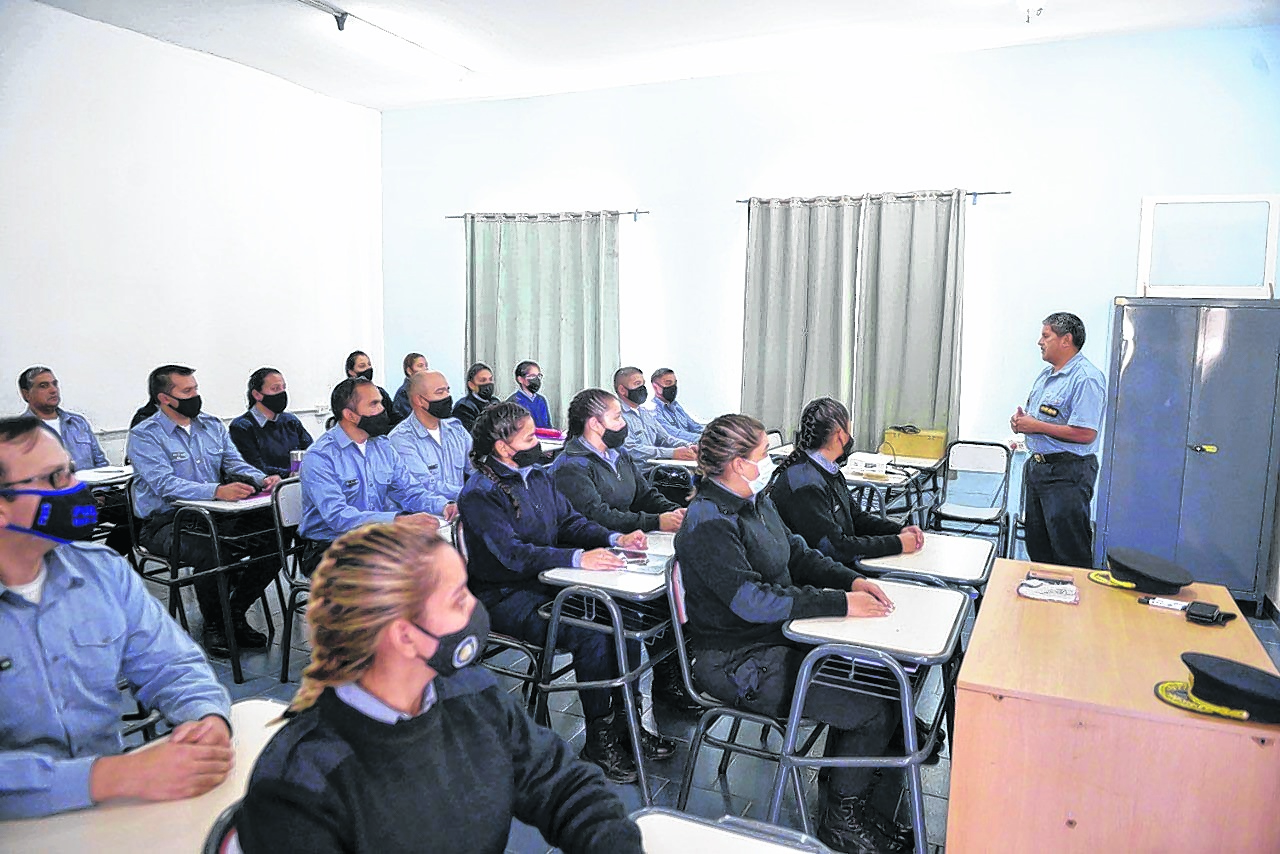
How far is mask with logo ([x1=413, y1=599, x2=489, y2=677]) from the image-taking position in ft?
4.05

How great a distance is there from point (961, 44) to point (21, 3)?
6.06m

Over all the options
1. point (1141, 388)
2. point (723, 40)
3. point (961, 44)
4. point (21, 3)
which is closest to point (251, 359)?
point (21, 3)

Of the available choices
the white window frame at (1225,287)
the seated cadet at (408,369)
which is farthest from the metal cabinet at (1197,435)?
the seated cadet at (408,369)

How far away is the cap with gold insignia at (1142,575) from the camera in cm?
255

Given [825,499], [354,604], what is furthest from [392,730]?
[825,499]

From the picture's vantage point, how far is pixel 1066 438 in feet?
14.4

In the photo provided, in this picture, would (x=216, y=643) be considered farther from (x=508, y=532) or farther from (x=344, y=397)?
(x=508, y=532)

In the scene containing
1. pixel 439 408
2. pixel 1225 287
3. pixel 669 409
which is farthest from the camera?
pixel 669 409

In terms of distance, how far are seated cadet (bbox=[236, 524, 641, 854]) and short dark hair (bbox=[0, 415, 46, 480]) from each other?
83 centimetres

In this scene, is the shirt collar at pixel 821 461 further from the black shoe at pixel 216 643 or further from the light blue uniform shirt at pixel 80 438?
the light blue uniform shirt at pixel 80 438

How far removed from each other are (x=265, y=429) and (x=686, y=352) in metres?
3.39

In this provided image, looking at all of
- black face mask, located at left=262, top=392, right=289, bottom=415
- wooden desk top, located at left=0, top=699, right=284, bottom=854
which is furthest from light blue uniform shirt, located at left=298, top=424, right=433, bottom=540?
wooden desk top, located at left=0, top=699, right=284, bottom=854

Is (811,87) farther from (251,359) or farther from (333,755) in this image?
(333,755)

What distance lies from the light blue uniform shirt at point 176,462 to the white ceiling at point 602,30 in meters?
2.80
